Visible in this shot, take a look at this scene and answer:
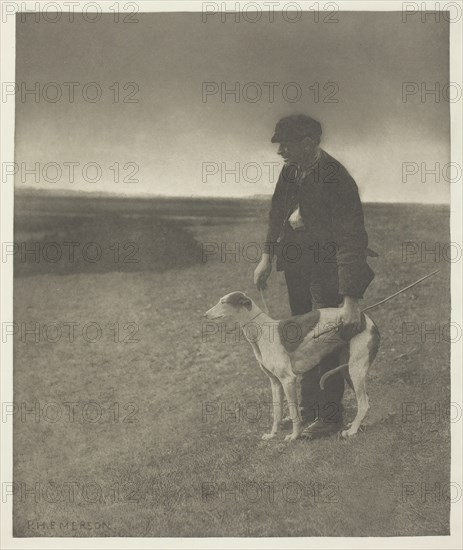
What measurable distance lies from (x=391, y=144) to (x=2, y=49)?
89.5 inches

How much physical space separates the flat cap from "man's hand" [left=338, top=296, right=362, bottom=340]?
3.06ft

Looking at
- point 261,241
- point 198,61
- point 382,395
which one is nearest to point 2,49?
point 198,61

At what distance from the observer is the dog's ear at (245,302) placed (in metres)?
3.44

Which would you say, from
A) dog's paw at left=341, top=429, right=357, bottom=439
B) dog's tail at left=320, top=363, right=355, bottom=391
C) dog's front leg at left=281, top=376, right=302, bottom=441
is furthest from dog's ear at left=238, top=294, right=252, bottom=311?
dog's paw at left=341, top=429, right=357, bottom=439

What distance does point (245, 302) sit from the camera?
3.44 meters

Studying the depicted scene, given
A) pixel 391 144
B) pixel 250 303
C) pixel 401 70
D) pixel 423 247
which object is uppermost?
pixel 401 70

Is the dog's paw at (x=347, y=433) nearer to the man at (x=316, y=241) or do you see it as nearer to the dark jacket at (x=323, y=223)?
the man at (x=316, y=241)

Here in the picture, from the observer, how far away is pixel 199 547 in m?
3.35

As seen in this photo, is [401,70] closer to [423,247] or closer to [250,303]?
[423,247]

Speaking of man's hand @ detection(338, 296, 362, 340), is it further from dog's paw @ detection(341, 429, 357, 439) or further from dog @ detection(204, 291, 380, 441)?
dog's paw @ detection(341, 429, 357, 439)

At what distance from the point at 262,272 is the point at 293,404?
0.74 m

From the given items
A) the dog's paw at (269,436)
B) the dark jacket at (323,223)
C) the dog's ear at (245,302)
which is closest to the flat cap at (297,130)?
the dark jacket at (323,223)

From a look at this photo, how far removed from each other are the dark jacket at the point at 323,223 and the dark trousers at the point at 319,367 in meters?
0.05

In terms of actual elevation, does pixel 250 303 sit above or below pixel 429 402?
above
